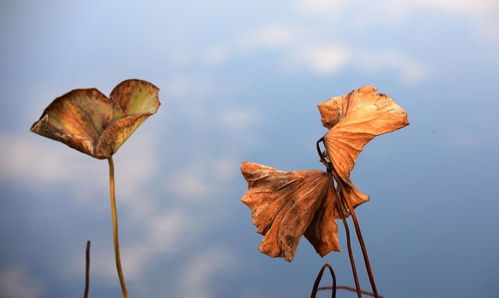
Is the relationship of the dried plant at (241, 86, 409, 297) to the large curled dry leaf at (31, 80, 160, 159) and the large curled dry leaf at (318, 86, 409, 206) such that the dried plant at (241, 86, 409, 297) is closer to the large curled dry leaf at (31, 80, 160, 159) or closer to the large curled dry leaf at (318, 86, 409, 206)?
the large curled dry leaf at (318, 86, 409, 206)

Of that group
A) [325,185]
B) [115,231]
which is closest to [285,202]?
[325,185]

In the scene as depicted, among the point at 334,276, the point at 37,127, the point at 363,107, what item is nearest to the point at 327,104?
the point at 363,107

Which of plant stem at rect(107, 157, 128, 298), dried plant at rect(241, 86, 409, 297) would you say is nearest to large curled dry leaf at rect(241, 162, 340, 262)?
dried plant at rect(241, 86, 409, 297)

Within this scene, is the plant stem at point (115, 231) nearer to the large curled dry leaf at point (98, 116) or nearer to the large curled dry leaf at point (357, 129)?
the large curled dry leaf at point (98, 116)

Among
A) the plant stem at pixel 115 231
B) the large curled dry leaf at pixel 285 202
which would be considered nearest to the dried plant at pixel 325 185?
the large curled dry leaf at pixel 285 202

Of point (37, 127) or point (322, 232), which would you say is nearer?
point (37, 127)

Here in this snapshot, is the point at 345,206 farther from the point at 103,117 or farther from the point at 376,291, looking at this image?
the point at 103,117
